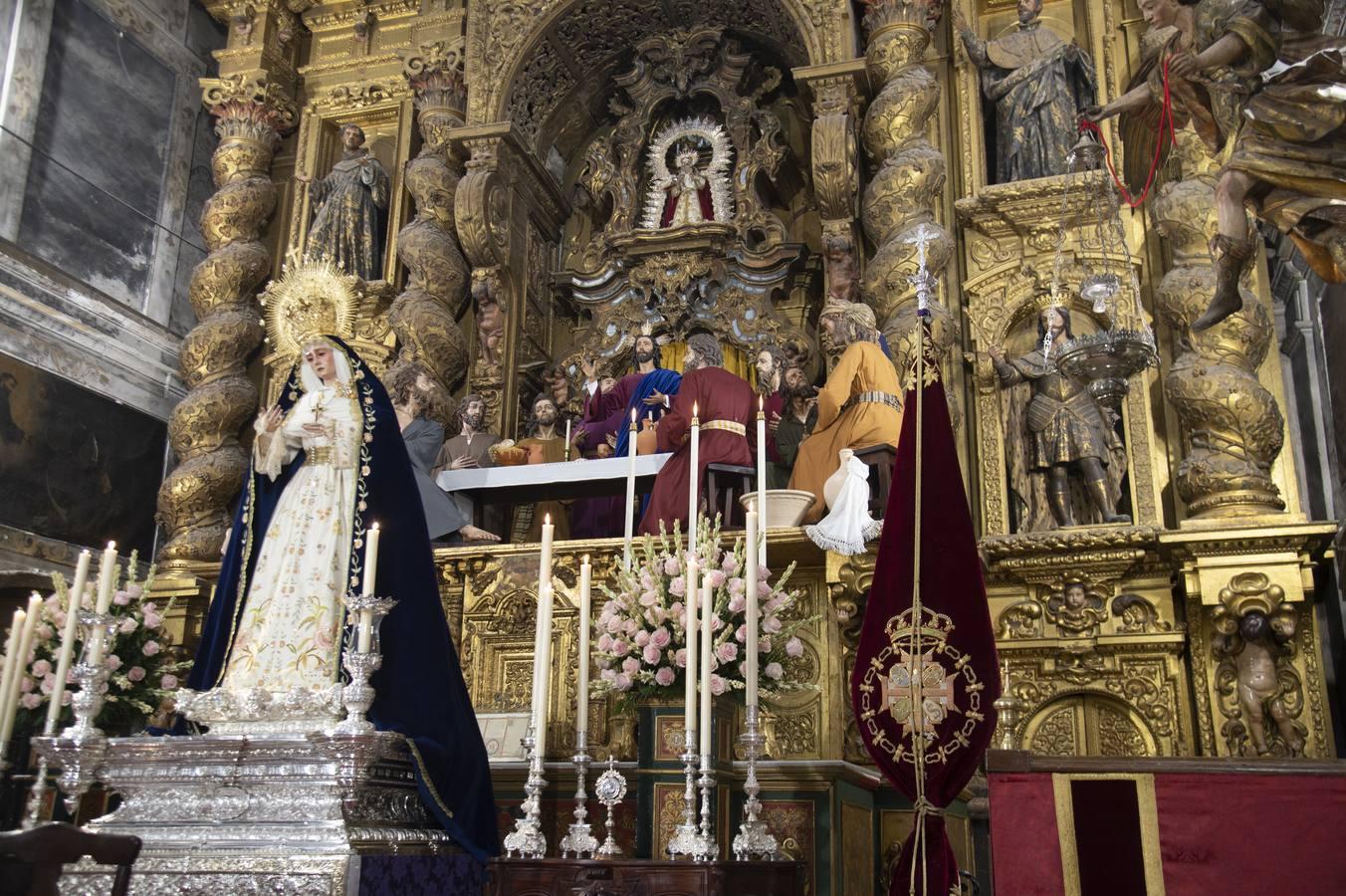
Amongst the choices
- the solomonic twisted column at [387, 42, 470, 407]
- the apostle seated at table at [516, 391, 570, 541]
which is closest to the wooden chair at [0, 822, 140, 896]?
the apostle seated at table at [516, 391, 570, 541]

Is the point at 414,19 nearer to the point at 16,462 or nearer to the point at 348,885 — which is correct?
the point at 16,462

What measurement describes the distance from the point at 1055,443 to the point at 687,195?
407cm

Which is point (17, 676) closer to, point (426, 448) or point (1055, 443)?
point (426, 448)

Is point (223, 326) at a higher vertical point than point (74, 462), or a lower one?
higher

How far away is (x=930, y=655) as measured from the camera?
4848mm

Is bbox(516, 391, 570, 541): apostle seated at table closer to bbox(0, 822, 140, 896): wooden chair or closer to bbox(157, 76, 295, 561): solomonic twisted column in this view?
bbox(157, 76, 295, 561): solomonic twisted column

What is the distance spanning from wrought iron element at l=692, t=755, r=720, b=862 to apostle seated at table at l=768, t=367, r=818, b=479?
13.2ft

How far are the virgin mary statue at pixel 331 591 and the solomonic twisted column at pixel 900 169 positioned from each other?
3.81 metres

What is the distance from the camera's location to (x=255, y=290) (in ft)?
37.7

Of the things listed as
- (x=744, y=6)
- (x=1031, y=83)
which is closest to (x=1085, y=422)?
(x=1031, y=83)

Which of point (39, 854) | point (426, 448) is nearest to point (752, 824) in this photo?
point (39, 854)

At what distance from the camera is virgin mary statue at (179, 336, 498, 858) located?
541 centimetres

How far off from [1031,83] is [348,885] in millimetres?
7835

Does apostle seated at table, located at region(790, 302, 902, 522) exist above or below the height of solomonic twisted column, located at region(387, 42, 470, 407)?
below
